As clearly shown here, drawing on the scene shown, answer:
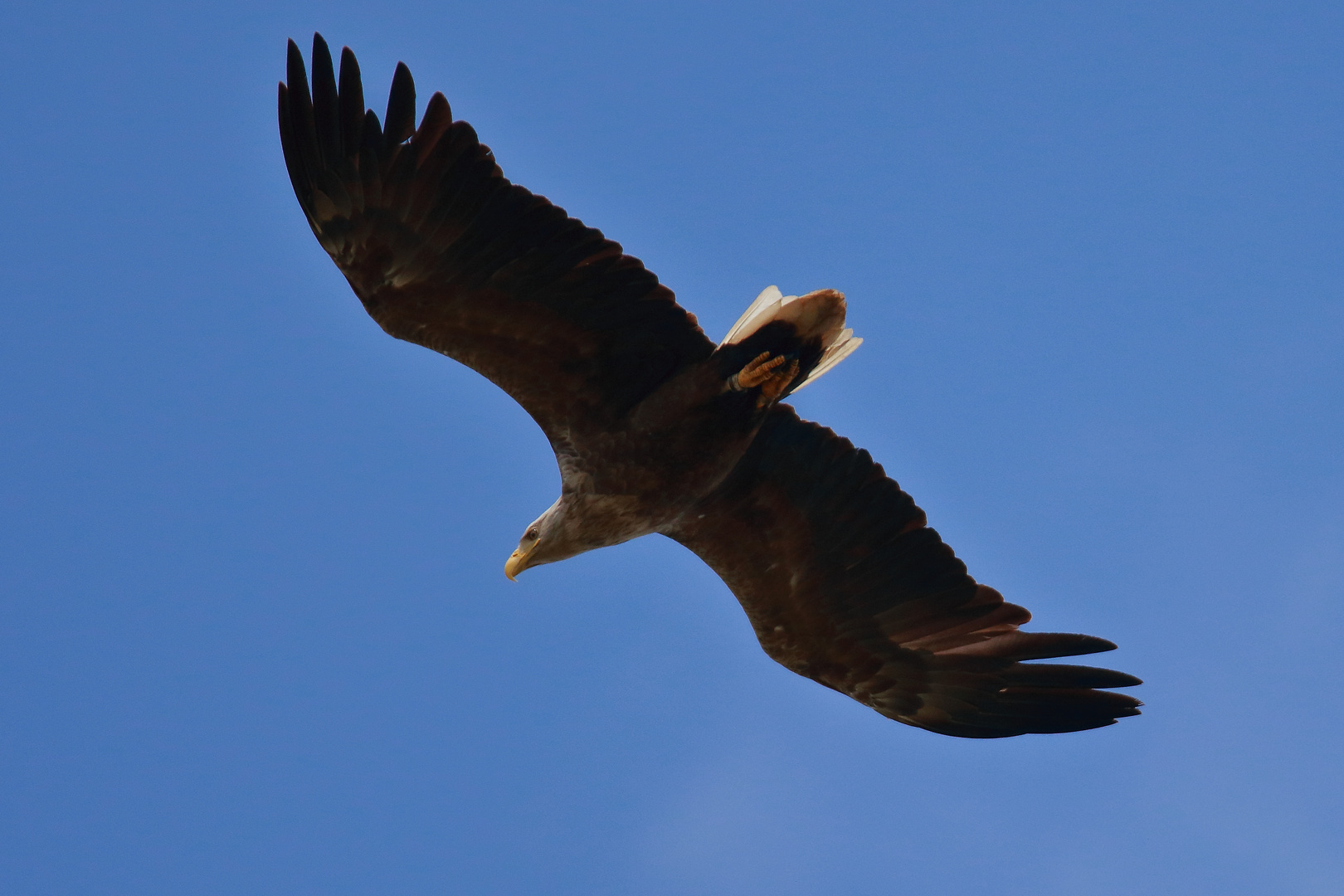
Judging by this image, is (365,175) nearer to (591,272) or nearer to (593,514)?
(591,272)

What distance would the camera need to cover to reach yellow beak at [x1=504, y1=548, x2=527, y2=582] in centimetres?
831

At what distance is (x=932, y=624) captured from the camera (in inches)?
338

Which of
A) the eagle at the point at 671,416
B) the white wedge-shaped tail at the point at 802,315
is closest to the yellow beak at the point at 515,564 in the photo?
the eagle at the point at 671,416

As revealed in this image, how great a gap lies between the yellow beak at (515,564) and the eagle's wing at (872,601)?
1004mm

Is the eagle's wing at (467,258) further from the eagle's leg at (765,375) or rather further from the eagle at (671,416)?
the eagle's leg at (765,375)

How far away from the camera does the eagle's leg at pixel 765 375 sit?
298 inches

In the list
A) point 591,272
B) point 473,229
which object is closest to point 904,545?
point 591,272

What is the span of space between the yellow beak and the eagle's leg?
176 centimetres

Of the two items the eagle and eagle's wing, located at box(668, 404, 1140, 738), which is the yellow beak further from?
eagle's wing, located at box(668, 404, 1140, 738)

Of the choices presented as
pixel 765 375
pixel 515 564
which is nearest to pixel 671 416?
pixel 765 375

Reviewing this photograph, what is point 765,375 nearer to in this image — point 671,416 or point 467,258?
point 671,416

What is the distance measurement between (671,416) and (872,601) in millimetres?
1921

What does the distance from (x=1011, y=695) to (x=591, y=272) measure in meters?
3.80

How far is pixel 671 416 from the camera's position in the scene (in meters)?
7.78
